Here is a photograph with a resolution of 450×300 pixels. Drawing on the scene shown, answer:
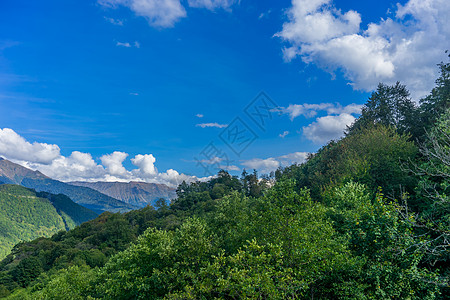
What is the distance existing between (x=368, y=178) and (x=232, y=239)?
26584 mm

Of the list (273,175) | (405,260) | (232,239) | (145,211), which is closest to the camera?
(405,260)

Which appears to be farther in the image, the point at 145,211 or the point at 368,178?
the point at 145,211

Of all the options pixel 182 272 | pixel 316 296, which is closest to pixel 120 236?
pixel 182 272

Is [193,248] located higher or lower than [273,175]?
lower

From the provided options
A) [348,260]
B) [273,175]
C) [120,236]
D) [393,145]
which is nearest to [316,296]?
[348,260]

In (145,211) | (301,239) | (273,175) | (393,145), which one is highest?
(273,175)

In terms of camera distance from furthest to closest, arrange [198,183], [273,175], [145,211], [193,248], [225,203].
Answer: [198,183], [273,175], [145,211], [225,203], [193,248]

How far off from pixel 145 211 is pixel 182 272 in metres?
123

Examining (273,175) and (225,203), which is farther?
(273,175)

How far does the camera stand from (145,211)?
436 ft

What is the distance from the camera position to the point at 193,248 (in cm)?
2161

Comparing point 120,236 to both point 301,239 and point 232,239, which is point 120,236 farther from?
point 301,239

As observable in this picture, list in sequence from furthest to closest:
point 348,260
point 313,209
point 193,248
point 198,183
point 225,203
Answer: point 198,183 → point 225,203 → point 193,248 → point 313,209 → point 348,260

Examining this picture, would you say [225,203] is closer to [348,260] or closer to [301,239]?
[301,239]
